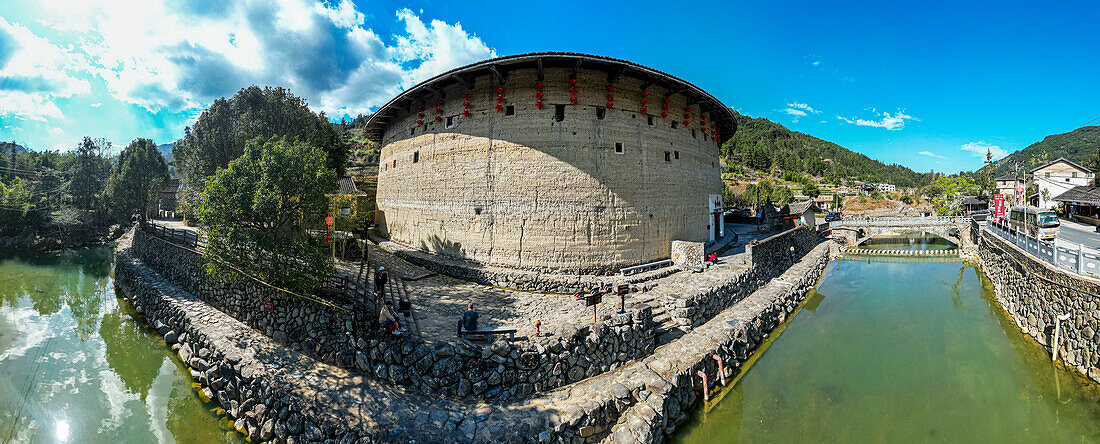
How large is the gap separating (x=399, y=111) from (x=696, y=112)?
15228mm

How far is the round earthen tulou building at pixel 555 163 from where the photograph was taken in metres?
14.0

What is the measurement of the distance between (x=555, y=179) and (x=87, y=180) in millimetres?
47609

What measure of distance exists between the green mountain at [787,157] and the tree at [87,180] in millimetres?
93990

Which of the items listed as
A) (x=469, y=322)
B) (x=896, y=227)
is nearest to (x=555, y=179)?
(x=469, y=322)

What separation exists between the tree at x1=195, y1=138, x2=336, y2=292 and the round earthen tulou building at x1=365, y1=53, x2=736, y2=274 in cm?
561

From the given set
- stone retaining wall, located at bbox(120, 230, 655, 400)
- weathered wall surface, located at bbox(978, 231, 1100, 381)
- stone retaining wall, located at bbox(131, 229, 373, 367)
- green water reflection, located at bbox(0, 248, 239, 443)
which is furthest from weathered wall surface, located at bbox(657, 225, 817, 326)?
green water reflection, located at bbox(0, 248, 239, 443)

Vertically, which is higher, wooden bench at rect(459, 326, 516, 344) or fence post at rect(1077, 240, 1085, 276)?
fence post at rect(1077, 240, 1085, 276)

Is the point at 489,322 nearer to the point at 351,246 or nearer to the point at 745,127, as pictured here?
the point at 351,246

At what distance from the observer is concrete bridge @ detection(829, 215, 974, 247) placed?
32.8 metres

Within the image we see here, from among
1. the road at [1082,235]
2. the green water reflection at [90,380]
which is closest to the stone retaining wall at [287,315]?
the green water reflection at [90,380]

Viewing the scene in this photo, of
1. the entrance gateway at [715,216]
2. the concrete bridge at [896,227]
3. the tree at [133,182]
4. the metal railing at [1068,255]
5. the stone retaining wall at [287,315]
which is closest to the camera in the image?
the stone retaining wall at [287,315]

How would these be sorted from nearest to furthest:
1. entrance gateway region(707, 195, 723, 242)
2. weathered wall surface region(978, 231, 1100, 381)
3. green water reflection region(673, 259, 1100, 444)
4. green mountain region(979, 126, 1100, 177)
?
1. green water reflection region(673, 259, 1100, 444)
2. weathered wall surface region(978, 231, 1100, 381)
3. entrance gateway region(707, 195, 723, 242)
4. green mountain region(979, 126, 1100, 177)

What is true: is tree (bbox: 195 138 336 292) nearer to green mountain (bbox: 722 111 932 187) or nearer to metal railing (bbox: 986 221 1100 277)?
metal railing (bbox: 986 221 1100 277)

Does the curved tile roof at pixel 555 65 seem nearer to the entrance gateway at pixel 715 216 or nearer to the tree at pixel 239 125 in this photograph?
the entrance gateway at pixel 715 216
